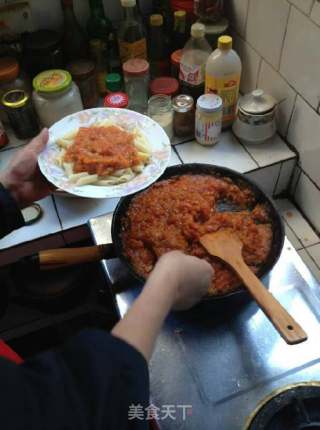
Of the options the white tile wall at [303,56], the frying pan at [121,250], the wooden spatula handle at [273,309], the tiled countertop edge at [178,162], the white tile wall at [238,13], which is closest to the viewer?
the wooden spatula handle at [273,309]

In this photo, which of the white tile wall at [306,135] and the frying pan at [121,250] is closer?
the frying pan at [121,250]

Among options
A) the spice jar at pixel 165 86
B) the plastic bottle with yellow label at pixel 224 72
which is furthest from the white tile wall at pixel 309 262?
the spice jar at pixel 165 86

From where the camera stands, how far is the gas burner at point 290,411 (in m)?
0.62

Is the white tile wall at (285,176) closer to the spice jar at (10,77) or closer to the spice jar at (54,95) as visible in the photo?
the spice jar at (54,95)

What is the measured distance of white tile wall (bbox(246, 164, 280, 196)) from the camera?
41.3 inches

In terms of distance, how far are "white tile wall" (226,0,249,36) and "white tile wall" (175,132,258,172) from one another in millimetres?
281

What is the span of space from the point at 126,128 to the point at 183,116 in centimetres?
24

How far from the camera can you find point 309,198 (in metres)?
1.04

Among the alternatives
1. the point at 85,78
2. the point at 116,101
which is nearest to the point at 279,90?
the point at 116,101

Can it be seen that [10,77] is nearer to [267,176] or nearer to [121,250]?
[121,250]

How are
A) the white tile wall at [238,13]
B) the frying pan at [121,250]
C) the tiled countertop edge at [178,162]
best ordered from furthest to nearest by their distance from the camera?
the white tile wall at [238,13] → the tiled countertop edge at [178,162] → the frying pan at [121,250]

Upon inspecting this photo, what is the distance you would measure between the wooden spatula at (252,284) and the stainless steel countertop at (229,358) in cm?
10

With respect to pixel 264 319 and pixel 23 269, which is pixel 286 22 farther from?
pixel 23 269

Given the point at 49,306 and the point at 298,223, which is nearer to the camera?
the point at 298,223
